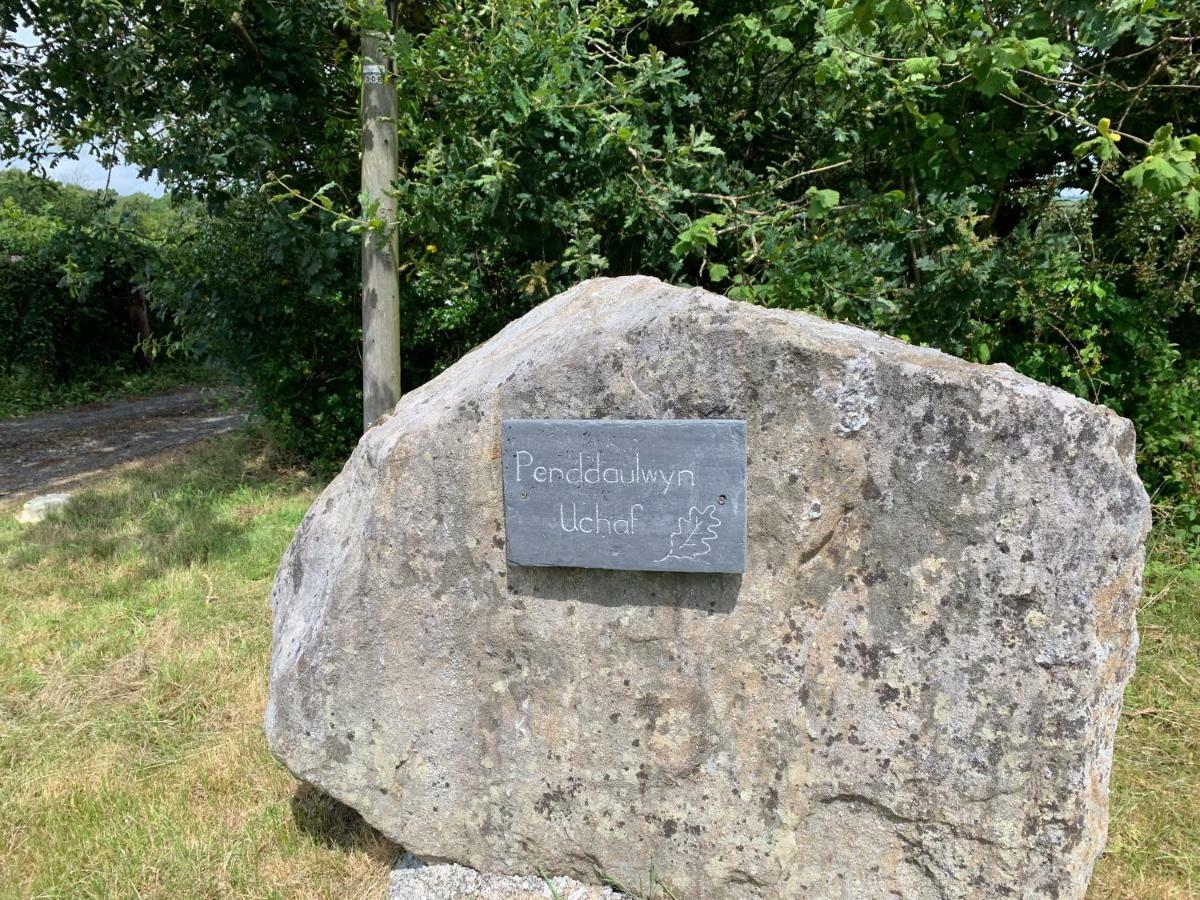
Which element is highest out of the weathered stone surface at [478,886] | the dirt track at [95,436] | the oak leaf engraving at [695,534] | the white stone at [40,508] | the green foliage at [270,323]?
the green foliage at [270,323]

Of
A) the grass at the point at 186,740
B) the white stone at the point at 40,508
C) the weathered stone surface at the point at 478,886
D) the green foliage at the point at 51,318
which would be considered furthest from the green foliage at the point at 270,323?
the weathered stone surface at the point at 478,886

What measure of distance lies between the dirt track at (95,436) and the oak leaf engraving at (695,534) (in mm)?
5827

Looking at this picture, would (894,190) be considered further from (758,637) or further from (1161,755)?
(758,637)

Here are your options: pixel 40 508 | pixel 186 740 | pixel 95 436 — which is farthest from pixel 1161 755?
pixel 95 436

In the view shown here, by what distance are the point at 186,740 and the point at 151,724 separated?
0.18 meters

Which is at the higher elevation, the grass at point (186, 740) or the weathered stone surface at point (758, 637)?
the weathered stone surface at point (758, 637)

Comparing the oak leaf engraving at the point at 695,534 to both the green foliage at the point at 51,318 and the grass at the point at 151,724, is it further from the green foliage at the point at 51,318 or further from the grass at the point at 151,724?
the green foliage at the point at 51,318

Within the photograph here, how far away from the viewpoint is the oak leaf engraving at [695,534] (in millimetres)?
2094

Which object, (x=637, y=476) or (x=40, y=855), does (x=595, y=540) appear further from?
(x=40, y=855)

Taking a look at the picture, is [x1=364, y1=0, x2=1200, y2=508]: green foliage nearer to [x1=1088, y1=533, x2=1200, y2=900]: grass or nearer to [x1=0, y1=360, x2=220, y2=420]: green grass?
[x1=1088, y1=533, x2=1200, y2=900]: grass

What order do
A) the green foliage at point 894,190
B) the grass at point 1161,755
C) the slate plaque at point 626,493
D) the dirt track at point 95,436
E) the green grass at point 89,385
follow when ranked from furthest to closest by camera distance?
1. the green grass at point 89,385
2. the dirt track at point 95,436
3. the green foliage at point 894,190
4. the grass at point 1161,755
5. the slate plaque at point 626,493

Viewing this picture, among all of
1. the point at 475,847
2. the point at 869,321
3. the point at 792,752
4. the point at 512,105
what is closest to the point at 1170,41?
the point at 869,321

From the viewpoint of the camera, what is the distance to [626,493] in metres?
2.17

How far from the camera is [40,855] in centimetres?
261
